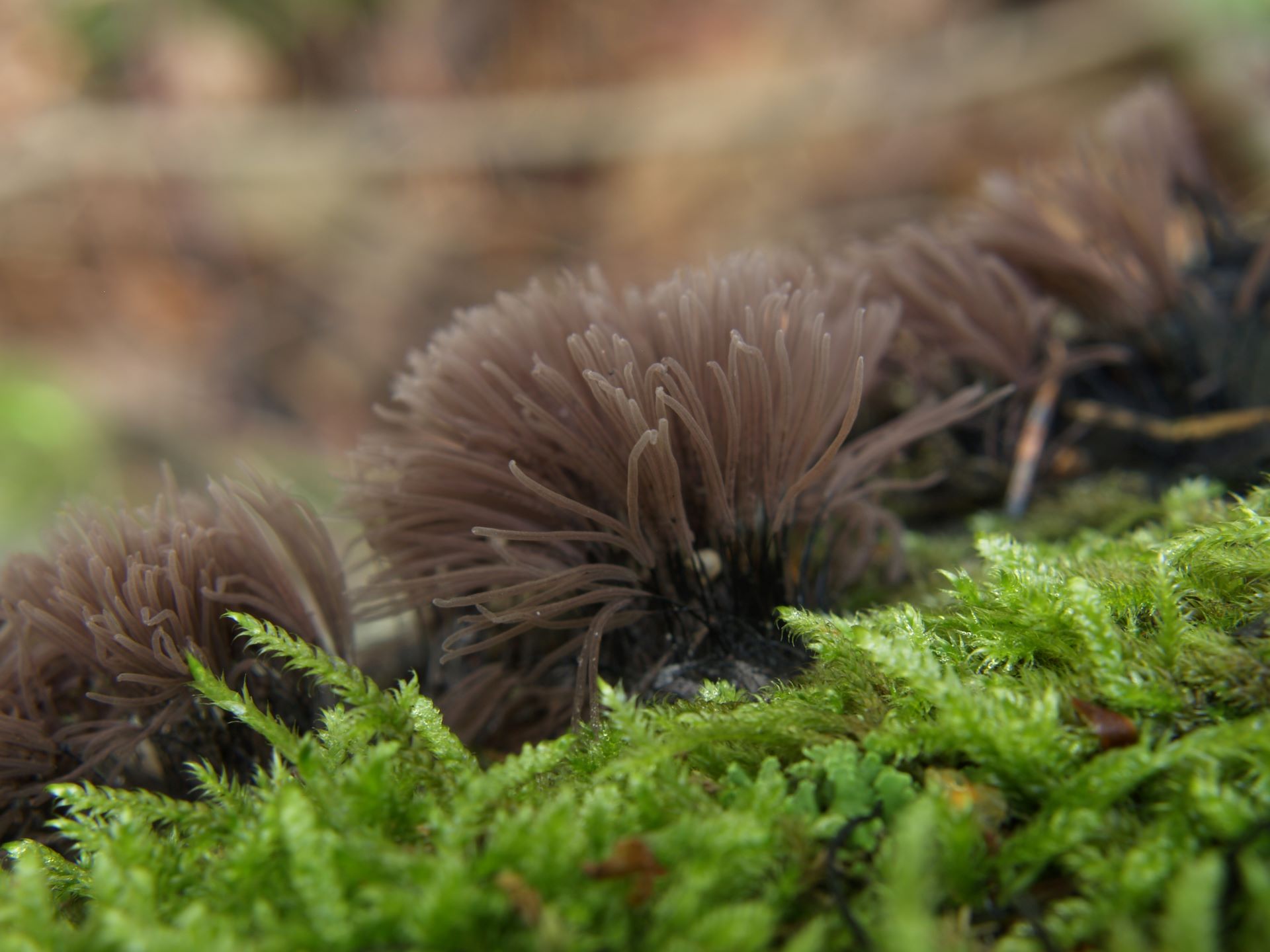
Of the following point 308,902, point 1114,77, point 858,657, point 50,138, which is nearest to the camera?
point 308,902

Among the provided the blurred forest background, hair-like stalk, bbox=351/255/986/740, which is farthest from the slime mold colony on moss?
the blurred forest background

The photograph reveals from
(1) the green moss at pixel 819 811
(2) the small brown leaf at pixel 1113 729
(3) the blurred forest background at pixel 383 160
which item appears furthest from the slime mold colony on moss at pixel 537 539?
(3) the blurred forest background at pixel 383 160

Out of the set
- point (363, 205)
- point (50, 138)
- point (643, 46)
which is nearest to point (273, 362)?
point (363, 205)

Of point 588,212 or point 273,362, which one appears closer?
point 273,362

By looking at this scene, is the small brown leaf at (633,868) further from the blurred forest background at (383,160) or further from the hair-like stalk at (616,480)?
the blurred forest background at (383,160)

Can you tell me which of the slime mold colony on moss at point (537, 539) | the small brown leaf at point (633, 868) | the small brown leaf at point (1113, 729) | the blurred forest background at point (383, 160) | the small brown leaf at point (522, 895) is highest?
the blurred forest background at point (383, 160)

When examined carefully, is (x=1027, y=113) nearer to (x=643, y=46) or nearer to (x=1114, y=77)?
(x=1114, y=77)
